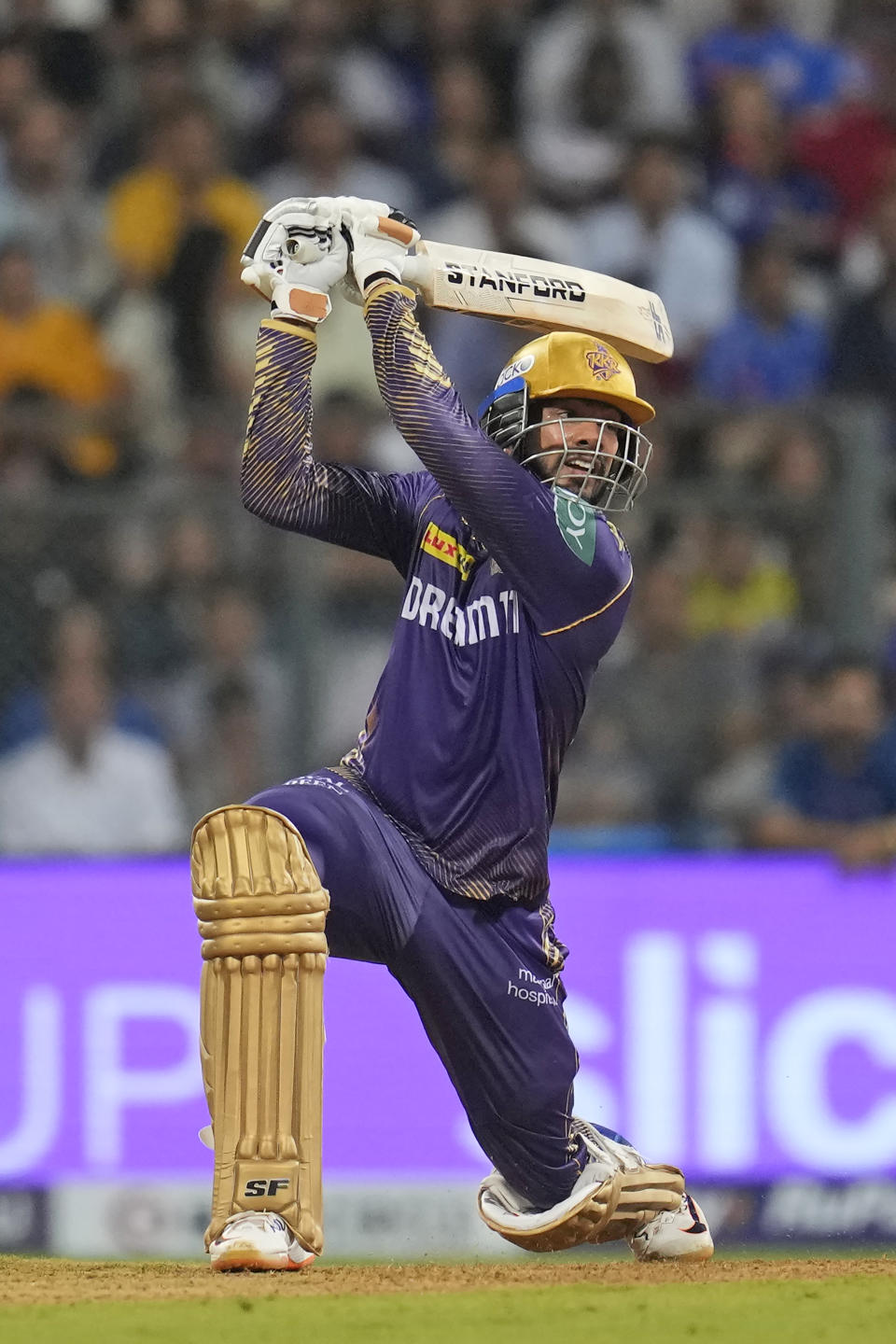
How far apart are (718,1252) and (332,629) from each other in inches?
96.0

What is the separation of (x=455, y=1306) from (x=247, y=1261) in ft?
1.58

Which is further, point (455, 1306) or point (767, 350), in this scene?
point (767, 350)

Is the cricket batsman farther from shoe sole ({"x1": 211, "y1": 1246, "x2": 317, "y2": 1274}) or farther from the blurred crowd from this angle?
the blurred crowd

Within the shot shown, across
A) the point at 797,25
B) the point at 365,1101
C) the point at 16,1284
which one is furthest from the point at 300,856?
the point at 797,25

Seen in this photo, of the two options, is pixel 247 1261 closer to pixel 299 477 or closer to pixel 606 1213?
pixel 606 1213

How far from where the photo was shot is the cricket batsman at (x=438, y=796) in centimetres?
427

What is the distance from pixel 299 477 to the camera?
15.8 ft

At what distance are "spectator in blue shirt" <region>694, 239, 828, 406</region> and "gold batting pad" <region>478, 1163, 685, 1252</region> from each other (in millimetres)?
4791

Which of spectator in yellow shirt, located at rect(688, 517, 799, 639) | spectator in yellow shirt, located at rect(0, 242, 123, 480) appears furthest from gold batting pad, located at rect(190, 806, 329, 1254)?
spectator in yellow shirt, located at rect(0, 242, 123, 480)

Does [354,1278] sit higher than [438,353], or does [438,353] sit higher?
[438,353]

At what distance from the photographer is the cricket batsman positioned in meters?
4.27

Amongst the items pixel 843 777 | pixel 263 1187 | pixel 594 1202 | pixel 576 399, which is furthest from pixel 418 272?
pixel 843 777

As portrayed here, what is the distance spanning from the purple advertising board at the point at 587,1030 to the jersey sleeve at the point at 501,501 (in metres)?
2.93

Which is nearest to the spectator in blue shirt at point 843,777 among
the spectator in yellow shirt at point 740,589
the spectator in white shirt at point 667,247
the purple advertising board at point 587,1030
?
the purple advertising board at point 587,1030
